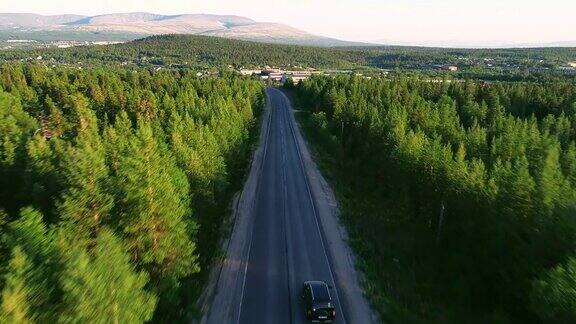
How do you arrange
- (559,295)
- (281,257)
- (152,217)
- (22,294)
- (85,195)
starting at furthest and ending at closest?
(281,257) → (152,217) → (85,195) → (559,295) → (22,294)

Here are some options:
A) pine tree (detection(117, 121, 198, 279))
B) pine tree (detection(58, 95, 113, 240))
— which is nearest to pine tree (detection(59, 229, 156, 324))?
pine tree (detection(58, 95, 113, 240))

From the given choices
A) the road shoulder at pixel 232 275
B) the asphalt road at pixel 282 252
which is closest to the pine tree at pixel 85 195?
the road shoulder at pixel 232 275

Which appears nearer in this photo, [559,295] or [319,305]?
[559,295]

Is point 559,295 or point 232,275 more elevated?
point 559,295

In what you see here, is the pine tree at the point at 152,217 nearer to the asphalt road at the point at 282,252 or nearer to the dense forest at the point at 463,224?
the asphalt road at the point at 282,252

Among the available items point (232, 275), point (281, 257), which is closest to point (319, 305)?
point (232, 275)

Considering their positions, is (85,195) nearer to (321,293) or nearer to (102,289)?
(102,289)

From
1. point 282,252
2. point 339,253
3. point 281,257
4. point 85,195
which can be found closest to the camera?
point 85,195

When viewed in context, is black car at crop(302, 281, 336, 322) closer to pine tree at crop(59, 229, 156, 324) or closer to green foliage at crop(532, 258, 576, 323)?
green foliage at crop(532, 258, 576, 323)
